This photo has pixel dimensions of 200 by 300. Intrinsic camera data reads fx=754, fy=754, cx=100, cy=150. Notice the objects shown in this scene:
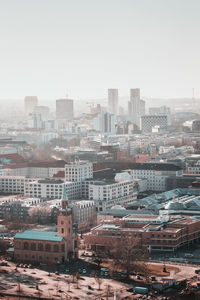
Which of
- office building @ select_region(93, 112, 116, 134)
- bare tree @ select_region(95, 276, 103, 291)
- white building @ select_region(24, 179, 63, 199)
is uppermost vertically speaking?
office building @ select_region(93, 112, 116, 134)

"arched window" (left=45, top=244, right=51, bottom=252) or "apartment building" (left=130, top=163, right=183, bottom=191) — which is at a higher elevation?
"apartment building" (left=130, top=163, right=183, bottom=191)

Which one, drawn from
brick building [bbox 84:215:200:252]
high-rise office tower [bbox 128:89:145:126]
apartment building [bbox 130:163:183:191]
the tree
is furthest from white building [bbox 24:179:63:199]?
high-rise office tower [bbox 128:89:145:126]

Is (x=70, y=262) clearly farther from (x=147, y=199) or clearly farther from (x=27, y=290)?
(x=147, y=199)

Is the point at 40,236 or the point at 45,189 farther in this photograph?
the point at 45,189

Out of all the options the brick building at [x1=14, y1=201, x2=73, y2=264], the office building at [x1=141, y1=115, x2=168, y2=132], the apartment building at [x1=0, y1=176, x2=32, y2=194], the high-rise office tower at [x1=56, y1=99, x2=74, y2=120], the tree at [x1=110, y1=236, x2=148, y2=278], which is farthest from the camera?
the high-rise office tower at [x1=56, y1=99, x2=74, y2=120]

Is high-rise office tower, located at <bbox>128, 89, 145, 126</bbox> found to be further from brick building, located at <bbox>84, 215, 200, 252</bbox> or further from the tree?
the tree

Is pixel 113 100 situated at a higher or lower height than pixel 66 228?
higher

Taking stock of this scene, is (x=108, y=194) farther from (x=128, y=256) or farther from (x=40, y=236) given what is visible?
(x=128, y=256)

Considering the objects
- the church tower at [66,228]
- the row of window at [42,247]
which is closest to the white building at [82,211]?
the church tower at [66,228]

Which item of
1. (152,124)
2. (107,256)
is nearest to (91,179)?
(107,256)

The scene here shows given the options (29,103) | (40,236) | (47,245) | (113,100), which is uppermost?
(113,100)

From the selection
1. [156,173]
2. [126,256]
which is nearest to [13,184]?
[156,173]
